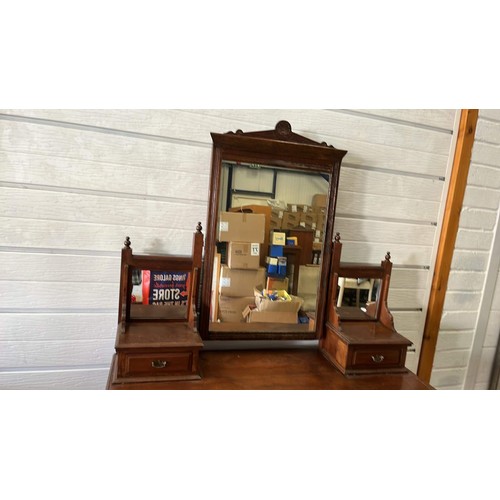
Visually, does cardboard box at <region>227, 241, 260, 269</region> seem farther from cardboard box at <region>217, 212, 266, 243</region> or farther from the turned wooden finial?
the turned wooden finial

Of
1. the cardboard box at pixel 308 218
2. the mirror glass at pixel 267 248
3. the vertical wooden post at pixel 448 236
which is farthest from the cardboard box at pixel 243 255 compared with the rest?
the vertical wooden post at pixel 448 236

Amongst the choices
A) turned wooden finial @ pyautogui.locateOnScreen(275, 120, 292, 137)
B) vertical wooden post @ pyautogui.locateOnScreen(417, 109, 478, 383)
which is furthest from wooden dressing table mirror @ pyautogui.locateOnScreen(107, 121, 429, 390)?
vertical wooden post @ pyautogui.locateOnScreen(417, 109, 478, 383)

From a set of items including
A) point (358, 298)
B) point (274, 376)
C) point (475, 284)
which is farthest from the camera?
point (475, 284)

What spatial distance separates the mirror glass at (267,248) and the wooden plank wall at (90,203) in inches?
6.1

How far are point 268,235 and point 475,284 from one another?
3.95 ft

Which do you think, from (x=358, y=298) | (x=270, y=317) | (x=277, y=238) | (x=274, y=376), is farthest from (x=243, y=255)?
(x=358, y=298)

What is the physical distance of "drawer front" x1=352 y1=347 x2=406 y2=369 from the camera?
1231 mm

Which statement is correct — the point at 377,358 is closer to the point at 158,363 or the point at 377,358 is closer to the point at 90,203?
the point at 158,363

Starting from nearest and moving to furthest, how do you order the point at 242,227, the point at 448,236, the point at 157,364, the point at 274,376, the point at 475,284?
the point at 157,364
the point at 274,376
the point at 242,227
the point at 448,236
the point at 475,284

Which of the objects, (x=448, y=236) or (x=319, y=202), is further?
(x=448, y=236)

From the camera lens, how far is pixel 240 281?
1.30 m

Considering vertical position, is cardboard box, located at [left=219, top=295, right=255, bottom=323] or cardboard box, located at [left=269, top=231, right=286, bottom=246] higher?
cardboard box, located at [left=269, top=231, right=286, bottom=246]

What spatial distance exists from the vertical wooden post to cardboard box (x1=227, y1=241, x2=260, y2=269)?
0.95m

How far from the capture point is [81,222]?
1.22m
